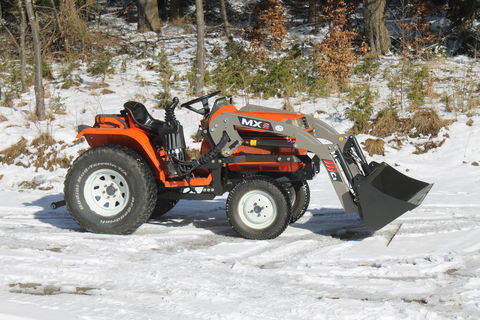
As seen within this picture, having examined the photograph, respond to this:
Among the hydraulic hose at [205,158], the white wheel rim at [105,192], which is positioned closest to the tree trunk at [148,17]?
the white wheel rim at [105,192]

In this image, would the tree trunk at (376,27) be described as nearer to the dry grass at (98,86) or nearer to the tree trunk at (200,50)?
the tree trunk at (200,50)

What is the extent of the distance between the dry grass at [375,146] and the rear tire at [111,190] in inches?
195

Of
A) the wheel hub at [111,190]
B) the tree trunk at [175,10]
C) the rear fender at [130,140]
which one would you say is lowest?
the wheel hub at [111,190]

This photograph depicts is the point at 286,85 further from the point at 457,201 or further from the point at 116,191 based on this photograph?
the point at 116,191

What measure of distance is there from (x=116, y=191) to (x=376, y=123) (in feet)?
19.0

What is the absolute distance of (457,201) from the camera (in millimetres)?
7258

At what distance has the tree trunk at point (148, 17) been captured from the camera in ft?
61.9

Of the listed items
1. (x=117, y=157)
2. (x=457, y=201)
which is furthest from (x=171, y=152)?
(x=457, y=201)

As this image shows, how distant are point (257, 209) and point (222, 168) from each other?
611mm

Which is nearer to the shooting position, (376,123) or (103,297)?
(103,297)

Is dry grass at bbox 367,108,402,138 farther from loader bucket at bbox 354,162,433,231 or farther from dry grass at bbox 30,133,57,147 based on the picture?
dry grass at bbox 30,133,57,147

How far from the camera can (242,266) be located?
488cm

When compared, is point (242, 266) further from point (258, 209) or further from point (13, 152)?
point (13, 152)

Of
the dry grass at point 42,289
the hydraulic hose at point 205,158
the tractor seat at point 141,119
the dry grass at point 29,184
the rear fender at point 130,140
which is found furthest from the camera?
the dry grass at point 29,184
